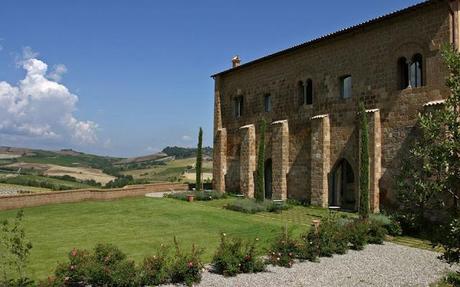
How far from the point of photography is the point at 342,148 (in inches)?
863

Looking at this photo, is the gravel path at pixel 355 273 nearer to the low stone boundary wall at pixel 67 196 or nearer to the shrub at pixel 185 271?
the shrub at pixel 185 271

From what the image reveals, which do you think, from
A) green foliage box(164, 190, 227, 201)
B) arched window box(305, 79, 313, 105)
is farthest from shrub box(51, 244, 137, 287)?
arched window box(305, 79, 313, 105)

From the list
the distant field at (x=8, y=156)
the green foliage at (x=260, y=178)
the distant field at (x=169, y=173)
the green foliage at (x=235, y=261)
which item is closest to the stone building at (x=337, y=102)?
the green foliage at (x=260, y=178)

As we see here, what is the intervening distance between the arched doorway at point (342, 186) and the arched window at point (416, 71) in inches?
219

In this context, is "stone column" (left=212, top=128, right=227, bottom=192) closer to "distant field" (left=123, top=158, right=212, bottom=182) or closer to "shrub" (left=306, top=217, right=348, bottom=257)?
"shrub" (left=306, top=217, right=348, bottom=257)

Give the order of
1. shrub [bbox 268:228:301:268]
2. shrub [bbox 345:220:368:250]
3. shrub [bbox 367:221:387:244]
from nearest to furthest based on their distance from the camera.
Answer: shrub [bbox 268:228:301:268] → shrub [bbox 345:220:368:250] → shrub [bbox 367:221:387:244]

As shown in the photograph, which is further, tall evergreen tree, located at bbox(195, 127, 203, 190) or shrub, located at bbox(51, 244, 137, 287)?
tall evergreen tree, located at bbox(195, 127, 203, 190)

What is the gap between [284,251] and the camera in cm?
1162

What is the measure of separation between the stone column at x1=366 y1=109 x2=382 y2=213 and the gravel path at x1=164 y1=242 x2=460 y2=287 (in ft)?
22.0

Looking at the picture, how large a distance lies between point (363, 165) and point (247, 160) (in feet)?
34.8

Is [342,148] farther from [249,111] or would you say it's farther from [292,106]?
[249,111]

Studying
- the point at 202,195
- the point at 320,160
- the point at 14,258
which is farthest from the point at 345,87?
the point at 14,258

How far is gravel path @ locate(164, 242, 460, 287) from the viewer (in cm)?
978

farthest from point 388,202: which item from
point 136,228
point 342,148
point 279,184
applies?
point 136,228
